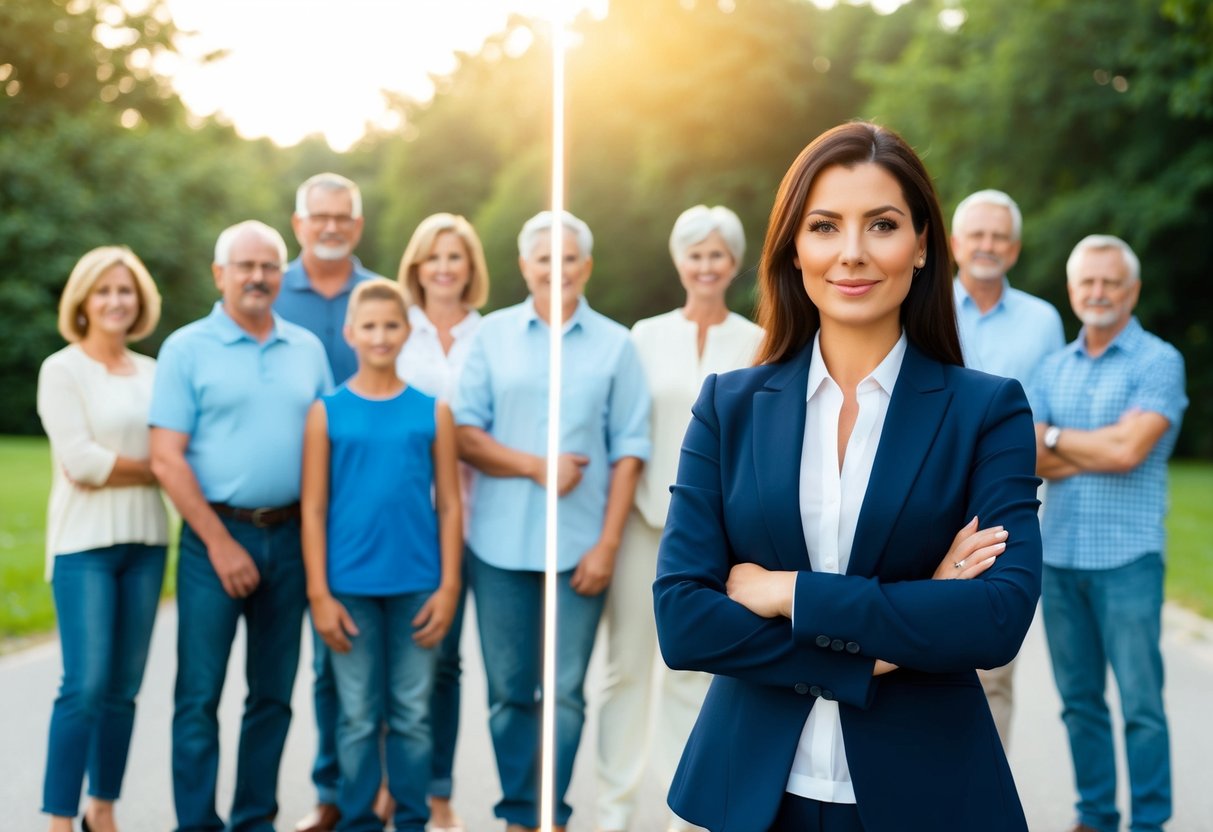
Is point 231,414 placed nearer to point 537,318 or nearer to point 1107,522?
point 537,318

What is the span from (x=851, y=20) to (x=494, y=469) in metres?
34.1

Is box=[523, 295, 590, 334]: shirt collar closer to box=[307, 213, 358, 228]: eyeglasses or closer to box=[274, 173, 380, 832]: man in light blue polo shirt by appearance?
box=[274, 173, 380, 832]: man in light blue polo shirt

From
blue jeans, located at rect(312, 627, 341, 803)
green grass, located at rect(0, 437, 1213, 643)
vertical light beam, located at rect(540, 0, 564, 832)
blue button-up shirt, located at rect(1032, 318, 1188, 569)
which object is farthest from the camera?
green grass, located at rect(0, 437, 1213, 643)

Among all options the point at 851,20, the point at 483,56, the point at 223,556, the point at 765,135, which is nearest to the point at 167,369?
the point at 223,556

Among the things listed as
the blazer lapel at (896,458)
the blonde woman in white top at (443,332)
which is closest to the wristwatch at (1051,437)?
the blonde woman in white top at (443,332)

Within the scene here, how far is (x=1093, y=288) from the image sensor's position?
211 inches

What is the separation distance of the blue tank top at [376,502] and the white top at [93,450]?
0.73 m

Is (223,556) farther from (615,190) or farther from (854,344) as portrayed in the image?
(615,190)

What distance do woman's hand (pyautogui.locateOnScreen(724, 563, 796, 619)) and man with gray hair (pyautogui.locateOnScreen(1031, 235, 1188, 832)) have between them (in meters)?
3.12

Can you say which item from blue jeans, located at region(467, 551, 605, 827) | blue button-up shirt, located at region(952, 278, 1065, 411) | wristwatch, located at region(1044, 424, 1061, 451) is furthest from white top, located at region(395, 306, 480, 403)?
wristwatch, located at region(1044, 424, 1061, 451)

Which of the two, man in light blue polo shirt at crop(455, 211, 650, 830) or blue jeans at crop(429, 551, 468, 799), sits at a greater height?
man in light blue polo shirt at crop(455, 211, 650, 830)

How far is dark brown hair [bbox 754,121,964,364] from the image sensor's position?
2396 millimetres

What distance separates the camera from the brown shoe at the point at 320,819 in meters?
5.29

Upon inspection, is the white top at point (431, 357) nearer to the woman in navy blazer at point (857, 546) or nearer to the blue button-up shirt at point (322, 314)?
the blue button-up shirt at point (322, 314)
